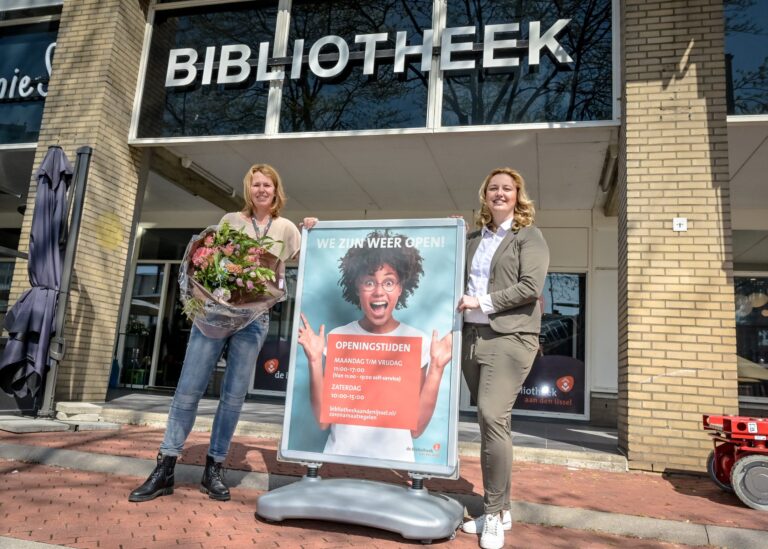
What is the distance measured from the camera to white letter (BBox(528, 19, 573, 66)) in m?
6.12

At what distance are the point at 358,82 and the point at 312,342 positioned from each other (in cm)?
452

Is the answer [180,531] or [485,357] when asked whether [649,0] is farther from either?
[180,531]

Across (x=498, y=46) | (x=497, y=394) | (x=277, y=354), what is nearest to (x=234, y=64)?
(x=498, y=46)

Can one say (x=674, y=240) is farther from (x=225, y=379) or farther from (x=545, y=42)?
(x=225, y=379)

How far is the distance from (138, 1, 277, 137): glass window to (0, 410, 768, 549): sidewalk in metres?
4.28

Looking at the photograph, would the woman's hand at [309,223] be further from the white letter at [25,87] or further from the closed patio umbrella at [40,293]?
the white letter at [25,87]

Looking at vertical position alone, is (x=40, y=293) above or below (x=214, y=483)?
above

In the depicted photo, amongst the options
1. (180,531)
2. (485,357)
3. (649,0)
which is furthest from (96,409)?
(649,0)

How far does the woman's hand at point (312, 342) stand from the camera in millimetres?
3195

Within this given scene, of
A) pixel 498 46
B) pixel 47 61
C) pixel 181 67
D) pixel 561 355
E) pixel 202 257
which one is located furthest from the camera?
pixel 561 355

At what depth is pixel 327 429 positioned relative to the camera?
10.2ft

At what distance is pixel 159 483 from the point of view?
10.2ft

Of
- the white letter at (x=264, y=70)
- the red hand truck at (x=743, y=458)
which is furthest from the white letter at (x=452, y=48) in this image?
the red hand truck at (x=743, y=458)

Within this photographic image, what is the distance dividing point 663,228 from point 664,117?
3.63 feet
